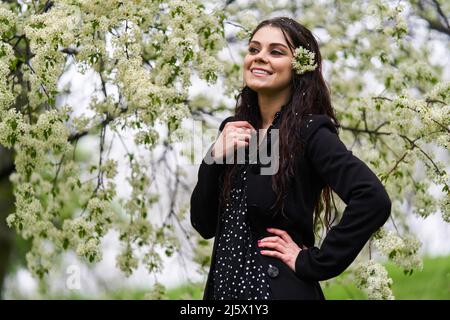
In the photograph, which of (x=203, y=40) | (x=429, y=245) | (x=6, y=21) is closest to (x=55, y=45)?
(x=6, y=21)

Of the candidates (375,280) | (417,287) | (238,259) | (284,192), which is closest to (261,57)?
(284,192)

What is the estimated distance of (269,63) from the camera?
289 centimetres

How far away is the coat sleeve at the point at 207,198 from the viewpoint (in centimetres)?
285

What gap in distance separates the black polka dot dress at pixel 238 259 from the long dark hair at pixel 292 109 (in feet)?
0.22

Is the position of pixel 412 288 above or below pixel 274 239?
above

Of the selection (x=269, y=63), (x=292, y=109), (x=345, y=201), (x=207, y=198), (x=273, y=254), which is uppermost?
(x=269, y=63)

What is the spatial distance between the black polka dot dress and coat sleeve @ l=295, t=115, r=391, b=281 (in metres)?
0.16

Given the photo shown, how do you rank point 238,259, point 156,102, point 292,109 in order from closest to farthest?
point 238,259, point 292,109, point 156,102

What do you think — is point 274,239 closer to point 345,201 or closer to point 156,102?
point 345,201

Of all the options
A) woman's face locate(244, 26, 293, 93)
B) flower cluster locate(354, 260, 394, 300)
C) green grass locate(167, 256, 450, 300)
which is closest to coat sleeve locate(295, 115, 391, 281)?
woman's face locate(244, 26, 293, 93)

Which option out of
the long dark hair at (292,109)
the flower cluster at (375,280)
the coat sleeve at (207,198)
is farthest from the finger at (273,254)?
the flower cluster at (375,280)

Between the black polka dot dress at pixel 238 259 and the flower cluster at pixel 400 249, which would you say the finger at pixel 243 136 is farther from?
the flower cluster at pixel 400 249

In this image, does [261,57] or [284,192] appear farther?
[261,57]

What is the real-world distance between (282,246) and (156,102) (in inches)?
40.2
